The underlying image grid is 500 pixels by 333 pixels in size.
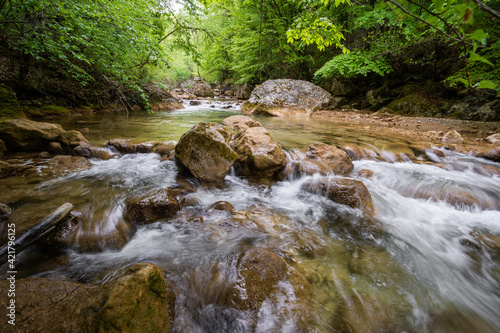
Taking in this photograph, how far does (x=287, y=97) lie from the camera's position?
12.3m

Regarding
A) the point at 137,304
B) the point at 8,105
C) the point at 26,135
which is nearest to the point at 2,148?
the point at 26,135

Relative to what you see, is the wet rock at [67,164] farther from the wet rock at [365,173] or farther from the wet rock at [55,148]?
the wet rock at [365,173]

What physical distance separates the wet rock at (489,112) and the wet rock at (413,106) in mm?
1465

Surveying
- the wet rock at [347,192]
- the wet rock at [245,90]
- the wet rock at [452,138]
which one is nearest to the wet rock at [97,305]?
the wet rock at [347,192]

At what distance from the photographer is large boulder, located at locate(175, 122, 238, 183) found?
3.60 metres

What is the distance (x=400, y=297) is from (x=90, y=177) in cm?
460

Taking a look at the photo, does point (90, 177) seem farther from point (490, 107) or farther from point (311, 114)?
point (490, 107)

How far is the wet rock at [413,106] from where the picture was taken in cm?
951

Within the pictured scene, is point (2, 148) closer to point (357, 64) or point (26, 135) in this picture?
point (26, 135)

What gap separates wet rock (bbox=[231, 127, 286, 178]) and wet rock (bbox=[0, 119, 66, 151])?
159 inches

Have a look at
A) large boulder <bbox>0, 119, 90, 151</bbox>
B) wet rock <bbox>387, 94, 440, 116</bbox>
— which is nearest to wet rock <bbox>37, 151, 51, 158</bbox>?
large boulder <bbox>0, 119, 90, 151</bbox>

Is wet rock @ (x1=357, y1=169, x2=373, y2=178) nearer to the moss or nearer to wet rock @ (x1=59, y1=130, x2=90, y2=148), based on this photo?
wet rock @ (x1=59, y1=130, x2=90, y2=148)

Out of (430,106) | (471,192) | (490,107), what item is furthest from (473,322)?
(430,106)

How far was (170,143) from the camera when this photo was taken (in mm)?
→ 5242
